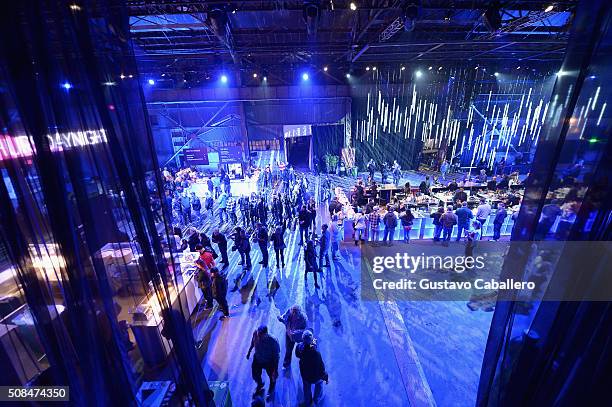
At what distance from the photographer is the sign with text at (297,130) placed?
1794cm

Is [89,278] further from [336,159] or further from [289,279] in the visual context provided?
[336,159]

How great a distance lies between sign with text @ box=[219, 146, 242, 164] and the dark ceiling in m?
4.53

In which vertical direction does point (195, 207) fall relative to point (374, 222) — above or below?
below

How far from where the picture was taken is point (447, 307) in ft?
17.6

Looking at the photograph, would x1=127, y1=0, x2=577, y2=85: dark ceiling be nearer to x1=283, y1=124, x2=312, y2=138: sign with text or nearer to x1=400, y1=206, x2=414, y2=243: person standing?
x1=283, y1=124, x2=312, y2=138: sign with text

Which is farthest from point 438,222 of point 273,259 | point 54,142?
point 54,142

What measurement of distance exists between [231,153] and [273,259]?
477 inches

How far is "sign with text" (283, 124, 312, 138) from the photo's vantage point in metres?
17.9

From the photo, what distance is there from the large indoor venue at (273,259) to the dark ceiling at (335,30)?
4.0 inches

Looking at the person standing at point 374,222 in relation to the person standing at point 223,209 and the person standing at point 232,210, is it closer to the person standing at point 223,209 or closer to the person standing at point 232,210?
the person standing at point 232,210

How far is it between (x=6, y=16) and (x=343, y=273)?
6429 millimetres

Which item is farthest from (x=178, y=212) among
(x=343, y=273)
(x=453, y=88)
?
(x=453, y=88)

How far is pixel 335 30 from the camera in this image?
1008cm

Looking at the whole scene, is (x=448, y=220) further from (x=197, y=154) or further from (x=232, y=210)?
(x=197, y=154)
